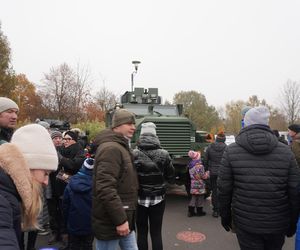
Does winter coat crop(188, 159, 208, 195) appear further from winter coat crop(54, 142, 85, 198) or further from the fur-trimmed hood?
the fur-trimmed hood

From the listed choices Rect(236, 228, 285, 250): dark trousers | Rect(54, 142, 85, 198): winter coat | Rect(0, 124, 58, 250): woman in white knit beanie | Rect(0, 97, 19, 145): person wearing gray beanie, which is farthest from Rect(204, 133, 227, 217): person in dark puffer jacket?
Rect(0, 124, 58, 250): woman in white knit beanie

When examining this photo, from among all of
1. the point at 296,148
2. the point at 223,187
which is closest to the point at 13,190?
the point at 223,187

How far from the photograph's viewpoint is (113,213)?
9.34 feet

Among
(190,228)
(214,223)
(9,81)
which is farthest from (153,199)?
(9,81)

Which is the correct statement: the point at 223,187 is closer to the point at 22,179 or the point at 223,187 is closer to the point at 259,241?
the point at 259,241

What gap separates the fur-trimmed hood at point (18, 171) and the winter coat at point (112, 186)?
134 cm

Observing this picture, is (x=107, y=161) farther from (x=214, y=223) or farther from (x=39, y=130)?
(x=214, y=223)

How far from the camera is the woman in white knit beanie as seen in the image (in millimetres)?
1348

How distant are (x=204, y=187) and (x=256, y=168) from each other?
425 cm

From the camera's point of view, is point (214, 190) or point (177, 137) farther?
point (177, 137)

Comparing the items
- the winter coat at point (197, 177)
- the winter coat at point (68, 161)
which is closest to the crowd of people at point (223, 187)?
the winter coat at point (68, 161)

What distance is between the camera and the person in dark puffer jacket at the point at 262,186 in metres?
2.87

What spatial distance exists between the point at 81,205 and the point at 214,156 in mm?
3749

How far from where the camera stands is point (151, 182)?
3.82 m
